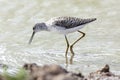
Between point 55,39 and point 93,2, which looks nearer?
point 55,39

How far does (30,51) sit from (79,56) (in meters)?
1.09

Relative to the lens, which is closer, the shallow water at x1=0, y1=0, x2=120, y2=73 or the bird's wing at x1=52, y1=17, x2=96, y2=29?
the shallow water at x1=0, y1=0, x2=120, y2=73

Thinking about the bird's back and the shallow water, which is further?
the bird's back

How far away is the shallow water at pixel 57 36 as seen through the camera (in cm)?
1008

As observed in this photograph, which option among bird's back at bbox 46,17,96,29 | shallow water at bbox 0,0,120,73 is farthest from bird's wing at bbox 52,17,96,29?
shallow water at bbox 0,0,120,73

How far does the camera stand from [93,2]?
14.4m

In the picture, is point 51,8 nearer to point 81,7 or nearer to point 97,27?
point 81,7

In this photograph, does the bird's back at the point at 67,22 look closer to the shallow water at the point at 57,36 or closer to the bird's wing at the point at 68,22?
the bird's wing at the point at 68,22

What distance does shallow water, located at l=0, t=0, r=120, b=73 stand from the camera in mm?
10078

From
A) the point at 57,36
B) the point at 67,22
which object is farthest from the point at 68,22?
the point at 57,36

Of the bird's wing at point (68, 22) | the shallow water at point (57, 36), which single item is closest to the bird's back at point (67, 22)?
the bird's wing at point (68, 22)

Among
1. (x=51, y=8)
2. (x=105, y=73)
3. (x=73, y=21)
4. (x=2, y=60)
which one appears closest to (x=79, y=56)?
(x=73, y=21)

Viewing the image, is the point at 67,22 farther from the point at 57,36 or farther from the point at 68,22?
the point at 57,36

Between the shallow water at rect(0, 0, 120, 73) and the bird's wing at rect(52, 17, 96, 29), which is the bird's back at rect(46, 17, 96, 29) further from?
the shallow water at rect(0, 0, 120, 73)
